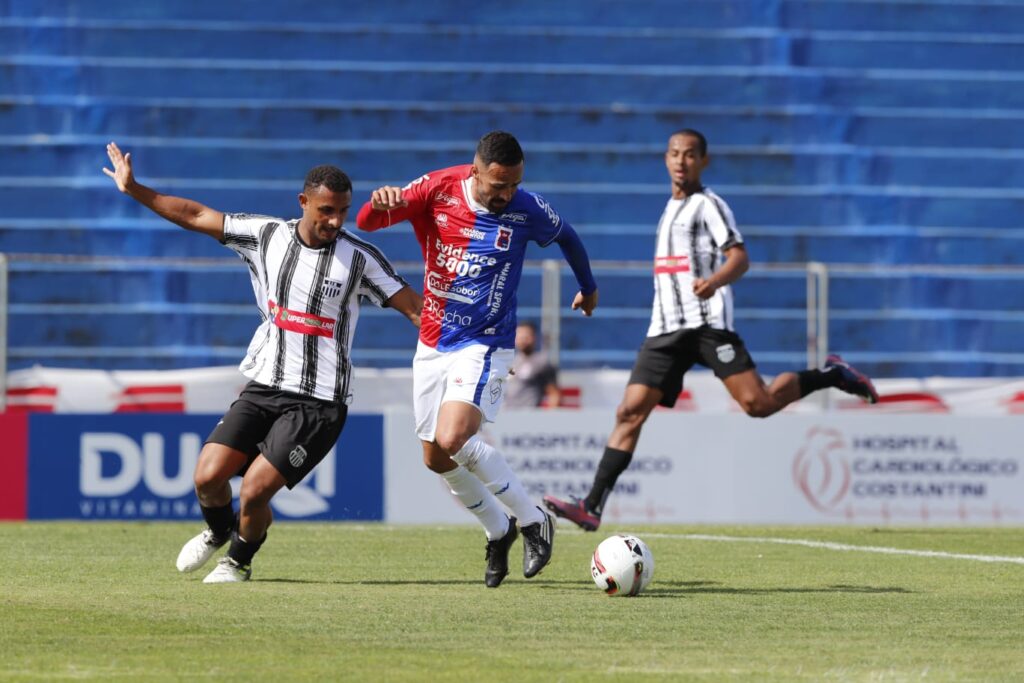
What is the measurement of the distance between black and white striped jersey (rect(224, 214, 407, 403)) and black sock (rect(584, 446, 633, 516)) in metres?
2.38

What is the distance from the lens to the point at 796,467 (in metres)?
13.7

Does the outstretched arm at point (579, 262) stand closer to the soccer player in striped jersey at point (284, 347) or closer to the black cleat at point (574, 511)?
the soccer player in striped jersey at point (284, 347)

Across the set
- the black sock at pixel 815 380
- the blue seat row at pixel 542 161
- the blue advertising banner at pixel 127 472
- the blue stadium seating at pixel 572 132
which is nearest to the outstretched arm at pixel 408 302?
the black sock at pixel 815 380

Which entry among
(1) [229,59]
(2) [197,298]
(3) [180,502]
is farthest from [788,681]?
(1) [229,59]

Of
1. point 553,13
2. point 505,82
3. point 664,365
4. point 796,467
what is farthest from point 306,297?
point 553,13

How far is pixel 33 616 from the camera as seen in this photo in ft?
20.4

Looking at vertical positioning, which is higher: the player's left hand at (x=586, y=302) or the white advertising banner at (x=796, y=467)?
the player's left hand at (x=586, y=302)

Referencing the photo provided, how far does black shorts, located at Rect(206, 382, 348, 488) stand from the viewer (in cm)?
764

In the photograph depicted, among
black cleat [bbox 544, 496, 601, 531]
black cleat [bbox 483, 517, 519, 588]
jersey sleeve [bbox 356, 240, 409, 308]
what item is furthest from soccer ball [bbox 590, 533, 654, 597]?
black cleat [bbox 544, 496, 601, 531]

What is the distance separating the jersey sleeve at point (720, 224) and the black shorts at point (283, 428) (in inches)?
121

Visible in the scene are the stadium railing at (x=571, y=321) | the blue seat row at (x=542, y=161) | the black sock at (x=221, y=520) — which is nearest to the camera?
the black sock at (x=221, y=520)

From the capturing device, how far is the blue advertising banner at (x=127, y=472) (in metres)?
13.0

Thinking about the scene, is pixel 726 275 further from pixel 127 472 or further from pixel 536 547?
pixel 127 472

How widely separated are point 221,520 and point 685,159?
3714 millimetres
